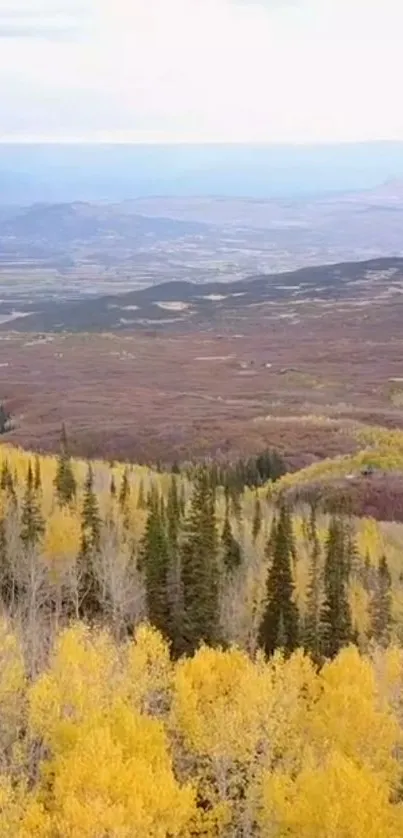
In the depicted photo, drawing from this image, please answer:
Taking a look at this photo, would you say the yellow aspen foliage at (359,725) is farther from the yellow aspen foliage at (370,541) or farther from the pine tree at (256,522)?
the yellow aspen foliage at (370,541)

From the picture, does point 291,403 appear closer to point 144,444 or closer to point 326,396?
point 326,396

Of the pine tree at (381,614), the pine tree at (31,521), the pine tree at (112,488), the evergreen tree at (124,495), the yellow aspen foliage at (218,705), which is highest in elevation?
the pine tree at (31,521)

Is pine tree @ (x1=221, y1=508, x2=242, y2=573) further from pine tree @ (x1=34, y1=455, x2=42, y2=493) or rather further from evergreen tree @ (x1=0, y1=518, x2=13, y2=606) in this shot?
evergreen tree @ (x1=0, y1=518, x2=13, y2=606)

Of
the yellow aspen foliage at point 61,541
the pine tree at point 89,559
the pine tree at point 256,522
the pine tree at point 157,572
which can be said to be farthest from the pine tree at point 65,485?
the pine tree at point 256,522

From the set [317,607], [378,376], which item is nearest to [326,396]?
[378,376]

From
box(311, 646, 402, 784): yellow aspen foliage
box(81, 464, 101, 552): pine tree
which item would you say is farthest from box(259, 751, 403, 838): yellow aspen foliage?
→ box(81, 464, 101, 552): pine tree

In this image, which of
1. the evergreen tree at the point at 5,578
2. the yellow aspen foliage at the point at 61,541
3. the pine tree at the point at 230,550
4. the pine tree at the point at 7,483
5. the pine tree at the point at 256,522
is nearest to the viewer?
the evergreen tree at the point at 5,578
